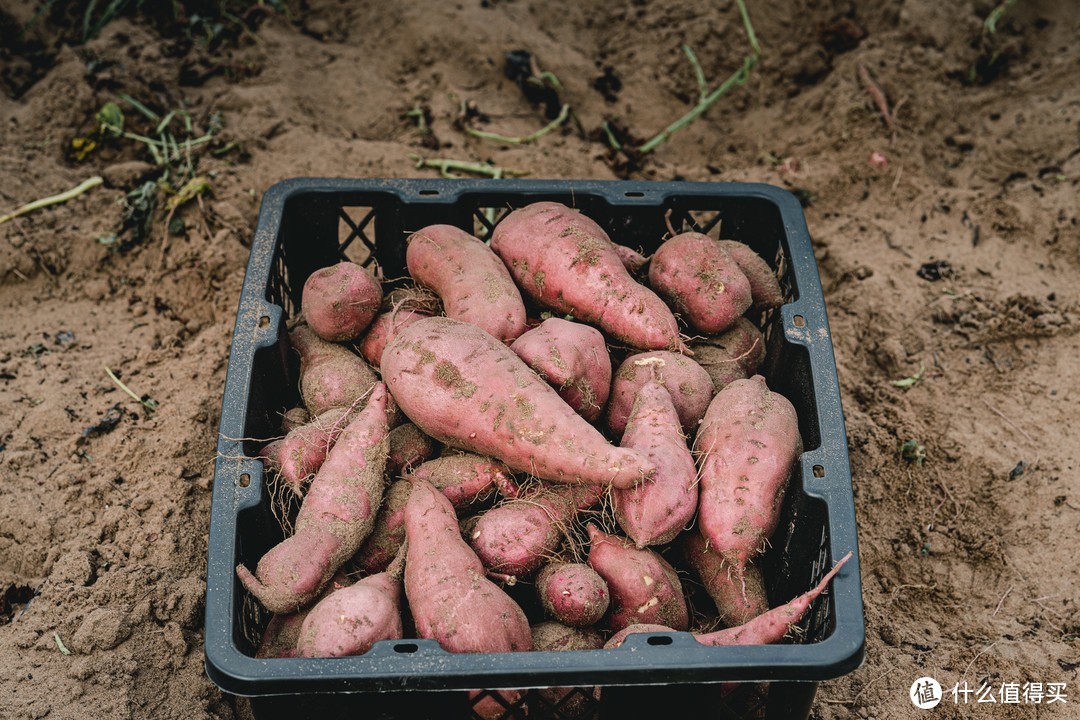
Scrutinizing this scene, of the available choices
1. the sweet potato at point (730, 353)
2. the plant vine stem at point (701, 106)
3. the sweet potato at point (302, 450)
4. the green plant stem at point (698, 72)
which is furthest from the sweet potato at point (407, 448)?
the green plant stem at point (698, 72)

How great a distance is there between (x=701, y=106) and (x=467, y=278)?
177 cm

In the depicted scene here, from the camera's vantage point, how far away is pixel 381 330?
2.08 metres

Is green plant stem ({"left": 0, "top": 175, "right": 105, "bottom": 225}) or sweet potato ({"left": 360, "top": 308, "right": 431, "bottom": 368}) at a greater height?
green plant stem ({"left": 0, "top": 175, "right": 105, "bottom": 225})

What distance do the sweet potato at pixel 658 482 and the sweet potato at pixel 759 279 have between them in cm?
48

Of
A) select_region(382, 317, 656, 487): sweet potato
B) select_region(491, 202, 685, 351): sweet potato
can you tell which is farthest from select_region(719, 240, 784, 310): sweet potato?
select_region(382, 317, 656, 487): sweet potato

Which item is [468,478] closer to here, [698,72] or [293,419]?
[293,419]

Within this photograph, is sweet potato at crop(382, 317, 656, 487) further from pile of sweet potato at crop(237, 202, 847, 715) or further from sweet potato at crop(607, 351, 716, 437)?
sweet potato at crop(607, 351, 716, 437)

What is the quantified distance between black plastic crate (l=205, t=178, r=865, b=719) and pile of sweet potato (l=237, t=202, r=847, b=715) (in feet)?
0.23

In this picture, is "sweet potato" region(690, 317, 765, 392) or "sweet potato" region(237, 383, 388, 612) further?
"sweet potato" region(690, 317, 765, 392)

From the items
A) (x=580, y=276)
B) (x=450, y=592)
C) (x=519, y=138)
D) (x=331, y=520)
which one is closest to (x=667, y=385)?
(x=580, y=276)

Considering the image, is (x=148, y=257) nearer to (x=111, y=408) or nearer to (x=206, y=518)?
(x=111, y=408)

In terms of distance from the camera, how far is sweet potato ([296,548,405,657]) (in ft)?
4.95

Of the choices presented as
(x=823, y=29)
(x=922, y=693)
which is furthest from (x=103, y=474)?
(x=823, y=29)

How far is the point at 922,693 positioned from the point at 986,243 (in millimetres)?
1606
